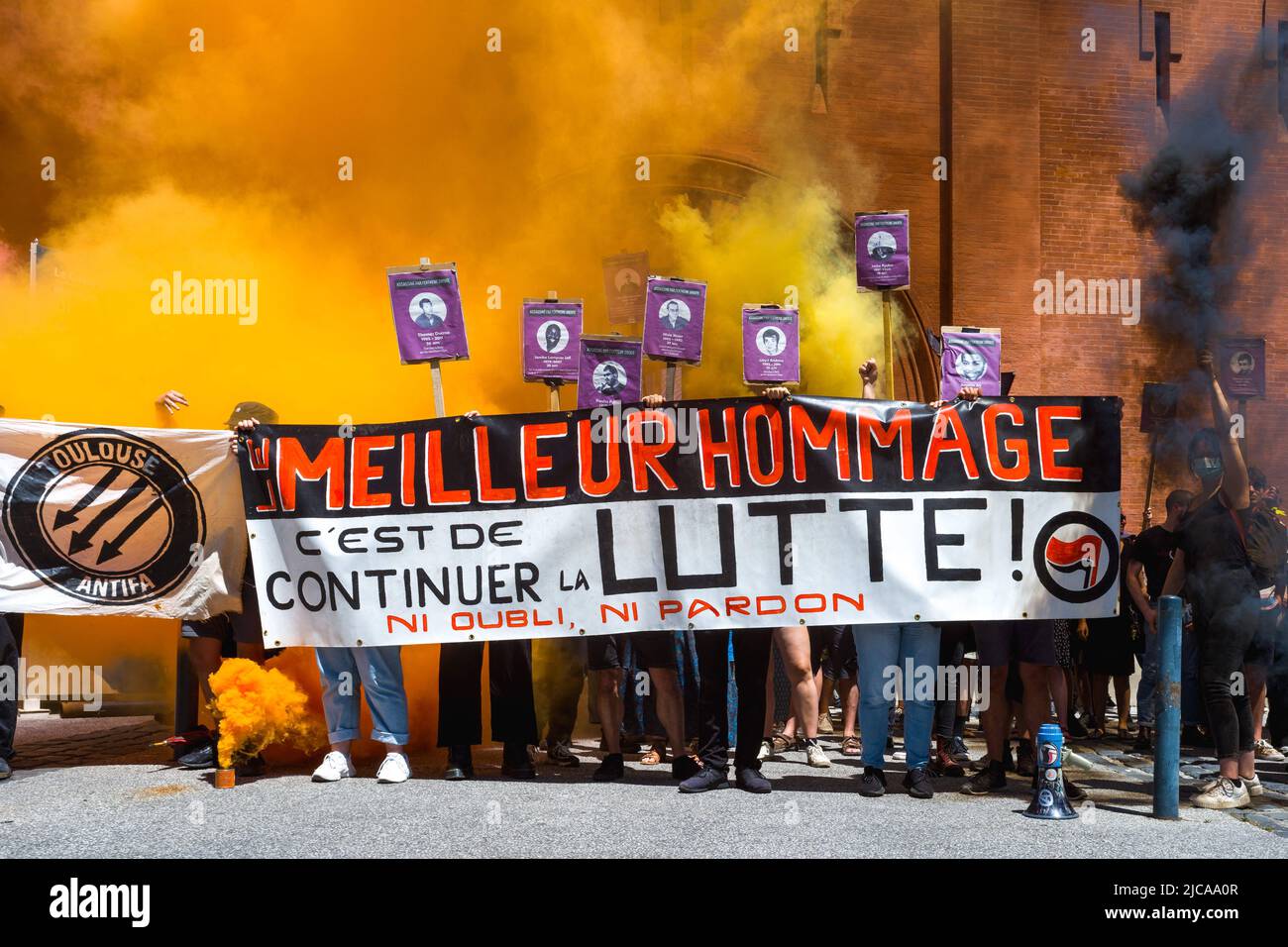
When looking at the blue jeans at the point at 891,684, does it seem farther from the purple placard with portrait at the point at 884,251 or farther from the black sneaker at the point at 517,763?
the purple placard with portrait at the point at 884,251

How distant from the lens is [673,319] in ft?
22.8

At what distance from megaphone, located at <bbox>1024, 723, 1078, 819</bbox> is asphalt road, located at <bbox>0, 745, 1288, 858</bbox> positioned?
10 centimetres

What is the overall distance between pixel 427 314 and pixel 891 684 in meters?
3.06

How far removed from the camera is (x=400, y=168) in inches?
457

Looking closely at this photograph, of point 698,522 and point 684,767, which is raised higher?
point 698,522

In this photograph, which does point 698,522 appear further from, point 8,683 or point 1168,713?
point 8,683

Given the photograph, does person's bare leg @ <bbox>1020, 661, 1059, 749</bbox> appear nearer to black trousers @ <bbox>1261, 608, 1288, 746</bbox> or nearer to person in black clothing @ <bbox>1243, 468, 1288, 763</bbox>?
person in black clothing @ <bbox>1243, 468, 1288, 763</bbox>

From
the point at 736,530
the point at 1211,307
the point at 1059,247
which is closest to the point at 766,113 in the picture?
the point at 1059,247

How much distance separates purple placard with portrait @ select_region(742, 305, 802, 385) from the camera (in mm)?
6855

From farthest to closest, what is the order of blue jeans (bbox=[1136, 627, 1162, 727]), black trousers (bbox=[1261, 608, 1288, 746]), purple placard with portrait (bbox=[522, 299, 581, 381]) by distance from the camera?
blue jeans (bbox=[1136, 627, 1162, 727])
black trousers (bbox=[1261, 608, 1288, 746])
purple placard with portrait (bbox=[522, 299, 581, 381])

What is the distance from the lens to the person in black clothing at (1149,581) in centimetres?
739

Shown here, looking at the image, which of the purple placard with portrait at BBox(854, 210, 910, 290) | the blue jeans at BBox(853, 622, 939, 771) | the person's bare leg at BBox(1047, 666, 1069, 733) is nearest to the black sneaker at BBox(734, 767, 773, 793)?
the blue jeans at BBox(853, 622, 939, 771)

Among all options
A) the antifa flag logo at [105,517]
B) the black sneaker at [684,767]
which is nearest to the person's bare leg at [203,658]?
the antifa flag logo at [105,517]

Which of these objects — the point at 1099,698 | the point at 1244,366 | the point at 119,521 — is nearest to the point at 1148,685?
the point at 1099,698
